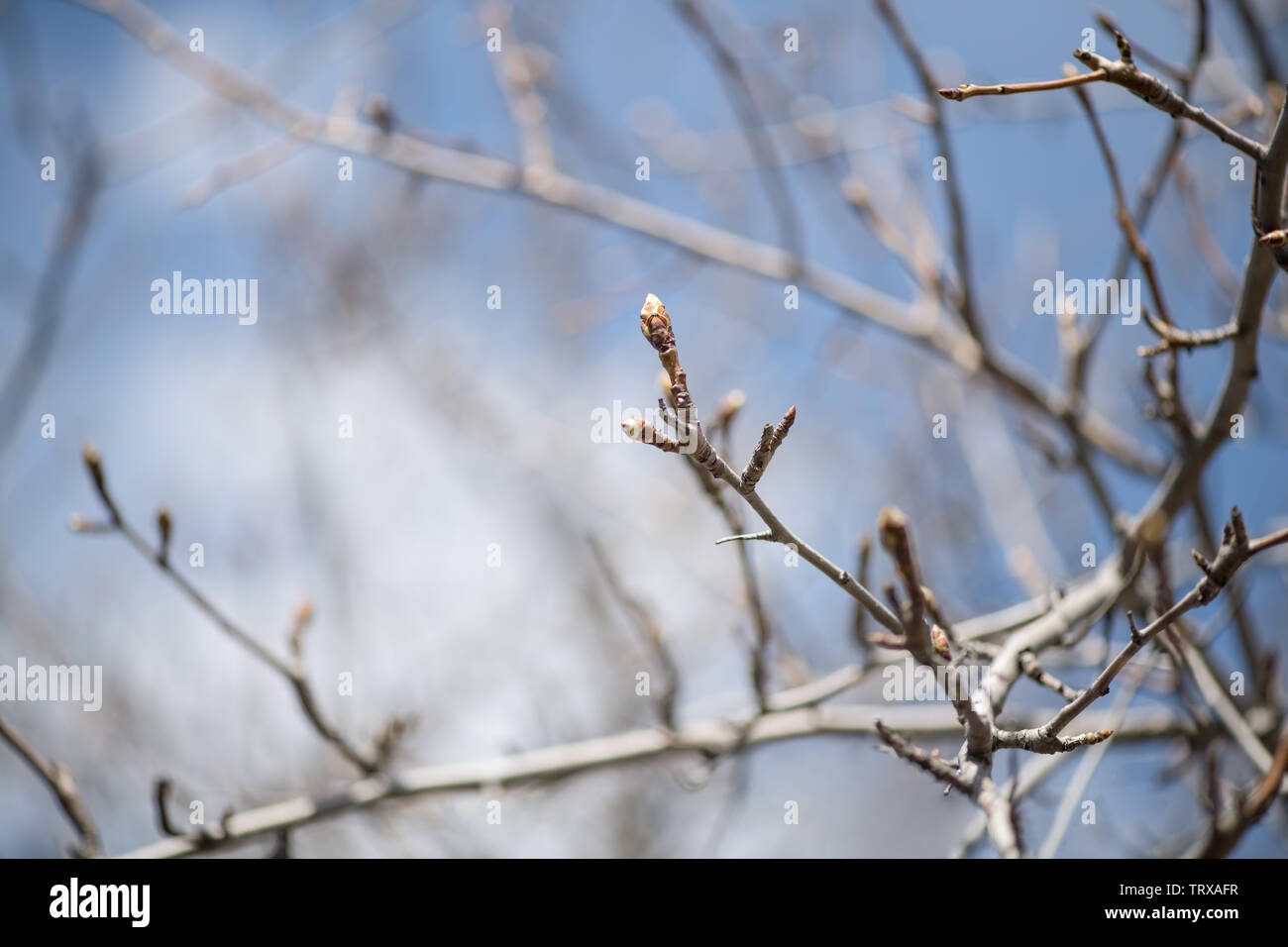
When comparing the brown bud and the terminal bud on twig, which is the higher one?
the brown bud

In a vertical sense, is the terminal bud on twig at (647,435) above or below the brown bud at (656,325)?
below

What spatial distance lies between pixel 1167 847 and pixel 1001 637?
3.81 ft

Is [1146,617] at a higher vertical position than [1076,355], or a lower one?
lower

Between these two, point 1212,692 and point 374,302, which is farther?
point 374,302

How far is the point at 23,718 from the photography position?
576 centimetres

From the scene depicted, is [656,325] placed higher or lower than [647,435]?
higher

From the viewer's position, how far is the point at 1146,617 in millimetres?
2283
